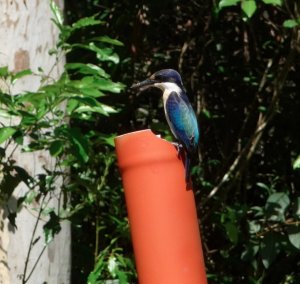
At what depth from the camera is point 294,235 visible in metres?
4.88

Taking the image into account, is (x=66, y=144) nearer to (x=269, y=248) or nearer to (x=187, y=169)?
(x=187, y=169)

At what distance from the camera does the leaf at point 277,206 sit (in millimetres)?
5039

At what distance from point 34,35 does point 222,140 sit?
2101mm

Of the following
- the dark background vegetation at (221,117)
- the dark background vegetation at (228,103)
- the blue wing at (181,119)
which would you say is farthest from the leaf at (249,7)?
the dark background vegetation at (228,103)

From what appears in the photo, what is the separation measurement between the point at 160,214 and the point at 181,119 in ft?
2.88

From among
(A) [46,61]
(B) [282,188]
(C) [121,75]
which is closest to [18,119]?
Result: (A) [46,61]

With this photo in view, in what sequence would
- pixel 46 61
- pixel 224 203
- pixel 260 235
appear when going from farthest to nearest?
pixel 224 203
pixel 260 235
pixel 46 61

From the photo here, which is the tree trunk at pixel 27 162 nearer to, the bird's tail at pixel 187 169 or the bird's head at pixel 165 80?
the bird's head at pixel 165 80

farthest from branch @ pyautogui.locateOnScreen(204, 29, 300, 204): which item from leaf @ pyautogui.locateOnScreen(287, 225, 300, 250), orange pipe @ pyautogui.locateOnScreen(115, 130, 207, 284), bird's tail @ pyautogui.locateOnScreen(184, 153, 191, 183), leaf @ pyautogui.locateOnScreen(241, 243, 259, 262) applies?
orange pipe @ pyautogui.locateOnScreen(115, 130, 207, 284)

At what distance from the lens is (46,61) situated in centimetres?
412

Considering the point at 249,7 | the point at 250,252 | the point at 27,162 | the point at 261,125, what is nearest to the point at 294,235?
the point at 250,252

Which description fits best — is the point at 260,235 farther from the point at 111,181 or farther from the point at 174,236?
the point at 174,236

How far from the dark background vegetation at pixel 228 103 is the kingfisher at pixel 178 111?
5.19 feet

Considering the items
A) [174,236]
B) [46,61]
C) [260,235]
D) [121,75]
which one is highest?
[121,75]
